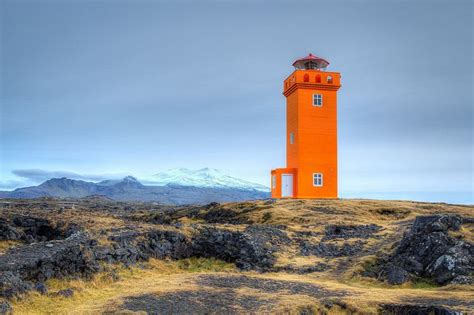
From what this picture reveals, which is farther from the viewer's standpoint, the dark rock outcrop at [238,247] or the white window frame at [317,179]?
the white window frame at [317,179]

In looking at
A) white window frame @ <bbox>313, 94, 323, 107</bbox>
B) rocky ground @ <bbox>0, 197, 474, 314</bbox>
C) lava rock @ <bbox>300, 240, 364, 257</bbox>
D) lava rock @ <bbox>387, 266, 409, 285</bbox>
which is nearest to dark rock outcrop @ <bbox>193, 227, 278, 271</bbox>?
rocky ground @ <bbox>0, 197, 474, 314</bbox>

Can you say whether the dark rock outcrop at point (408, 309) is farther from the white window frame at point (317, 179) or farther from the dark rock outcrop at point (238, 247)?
the white window frame at point (317, 179)

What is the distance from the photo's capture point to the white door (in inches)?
1892

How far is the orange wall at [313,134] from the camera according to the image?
1864 inches

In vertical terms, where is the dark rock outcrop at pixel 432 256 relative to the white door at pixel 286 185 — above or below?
below

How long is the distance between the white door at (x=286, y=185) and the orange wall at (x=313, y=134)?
0.65 m

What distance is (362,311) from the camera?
15.4 metres

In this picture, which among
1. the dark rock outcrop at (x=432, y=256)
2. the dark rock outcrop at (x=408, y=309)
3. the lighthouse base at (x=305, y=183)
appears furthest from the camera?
the lighthouse base at (x=305, y=183)

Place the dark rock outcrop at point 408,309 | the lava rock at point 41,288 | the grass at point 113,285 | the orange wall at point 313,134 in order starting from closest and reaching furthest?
1. the grass at point 113,285
2. the dark rock outcrop at point 408,309
3. the lava rock at point 41,288
4. the orange wall at point 313,134

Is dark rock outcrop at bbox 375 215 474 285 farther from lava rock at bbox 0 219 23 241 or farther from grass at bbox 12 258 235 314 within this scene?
lava rock at bbox 0 219 23 241

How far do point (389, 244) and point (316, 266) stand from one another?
5.32 metres

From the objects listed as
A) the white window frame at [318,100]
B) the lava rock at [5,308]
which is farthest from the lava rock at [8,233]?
the white window frame at [318,100]

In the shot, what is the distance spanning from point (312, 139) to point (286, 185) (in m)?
6.02

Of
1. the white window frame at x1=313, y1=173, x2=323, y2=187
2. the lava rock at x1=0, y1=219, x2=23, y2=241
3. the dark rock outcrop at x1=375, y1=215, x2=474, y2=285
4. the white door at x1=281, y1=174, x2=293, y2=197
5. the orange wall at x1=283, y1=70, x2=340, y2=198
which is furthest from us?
the white door at x1=281, y1=174, x2=293, y2=197
